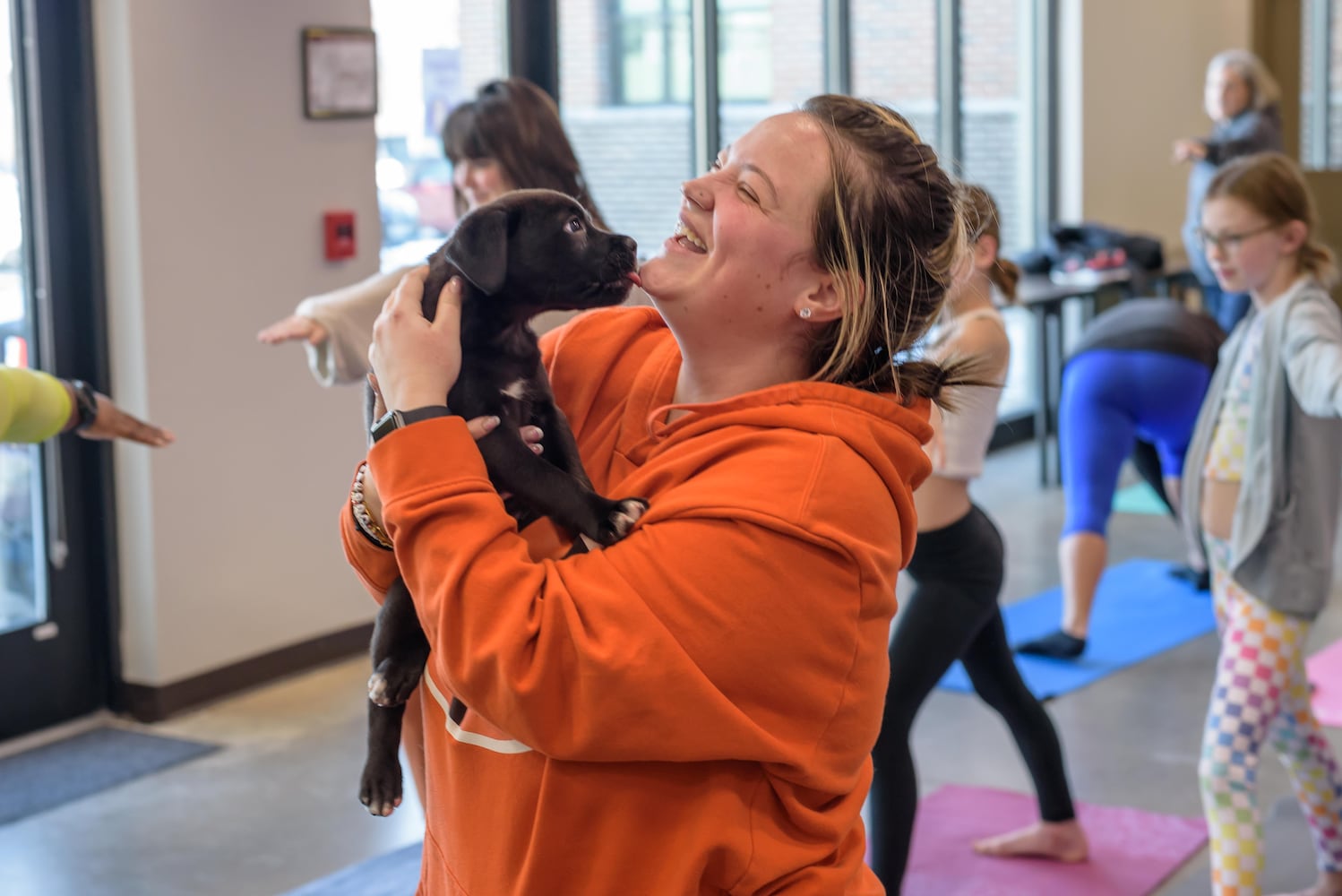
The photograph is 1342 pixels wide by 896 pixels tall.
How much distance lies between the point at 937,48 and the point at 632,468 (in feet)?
22.7

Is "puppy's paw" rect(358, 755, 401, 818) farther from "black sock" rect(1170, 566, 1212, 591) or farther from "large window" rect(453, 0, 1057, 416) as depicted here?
"black sock" rect(1170, 566, 1212, 591)

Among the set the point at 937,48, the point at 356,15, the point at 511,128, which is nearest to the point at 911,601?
the point at 511,128

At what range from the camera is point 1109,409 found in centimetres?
482

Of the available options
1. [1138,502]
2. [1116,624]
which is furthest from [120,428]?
[1138,502]

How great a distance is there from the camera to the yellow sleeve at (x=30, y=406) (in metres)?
2.47


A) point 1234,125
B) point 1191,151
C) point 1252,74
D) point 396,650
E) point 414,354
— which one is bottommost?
point 396,650

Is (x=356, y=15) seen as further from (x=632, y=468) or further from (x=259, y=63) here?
(x=632, y=468)

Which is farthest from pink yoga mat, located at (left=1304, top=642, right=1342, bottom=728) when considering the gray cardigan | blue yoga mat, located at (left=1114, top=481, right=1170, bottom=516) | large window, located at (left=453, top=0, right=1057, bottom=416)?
large window, located at (left=453, top=0, right=1057, bottom=416)

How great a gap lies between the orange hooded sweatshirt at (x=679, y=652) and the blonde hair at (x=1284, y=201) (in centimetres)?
177

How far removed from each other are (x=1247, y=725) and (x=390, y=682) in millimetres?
1699

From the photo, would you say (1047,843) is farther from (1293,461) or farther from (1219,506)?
(1293,461)

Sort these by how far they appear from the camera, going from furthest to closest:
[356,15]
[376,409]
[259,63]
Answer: [356,15]
[259,63]
[376,409]

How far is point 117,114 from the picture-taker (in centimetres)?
407

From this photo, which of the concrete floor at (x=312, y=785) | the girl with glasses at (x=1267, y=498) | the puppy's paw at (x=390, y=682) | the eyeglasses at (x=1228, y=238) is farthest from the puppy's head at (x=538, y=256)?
the concrete floor at (x=312, y=785)
